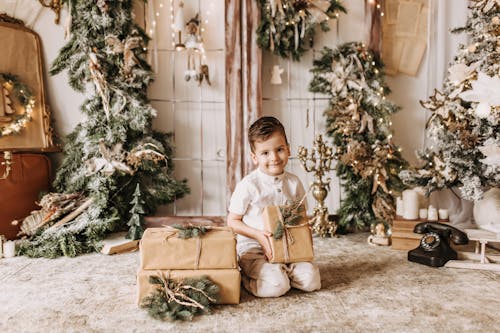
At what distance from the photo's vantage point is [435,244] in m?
2.79

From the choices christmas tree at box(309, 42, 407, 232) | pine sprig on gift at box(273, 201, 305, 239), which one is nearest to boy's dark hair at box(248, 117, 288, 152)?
pine sprig on gift at box(273, 201, 305, 239)

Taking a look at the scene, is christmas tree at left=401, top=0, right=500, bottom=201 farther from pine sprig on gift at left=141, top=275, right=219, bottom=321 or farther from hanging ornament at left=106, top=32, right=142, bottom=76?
hanging ornament at left=106, top=32, right=142, bottom=76

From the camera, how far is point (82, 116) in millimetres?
3822

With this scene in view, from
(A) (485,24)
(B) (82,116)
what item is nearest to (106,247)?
(B) (82,116)

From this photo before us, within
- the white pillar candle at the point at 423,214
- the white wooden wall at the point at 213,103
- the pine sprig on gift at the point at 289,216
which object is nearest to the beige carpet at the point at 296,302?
the pine sprig on gift at the point at 289,216

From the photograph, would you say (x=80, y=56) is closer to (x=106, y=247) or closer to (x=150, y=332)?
(x=106, y=247)

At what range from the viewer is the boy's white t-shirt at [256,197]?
2418 mm

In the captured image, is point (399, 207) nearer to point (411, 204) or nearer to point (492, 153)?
point (411, 204)

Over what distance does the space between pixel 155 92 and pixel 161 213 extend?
1.16 m

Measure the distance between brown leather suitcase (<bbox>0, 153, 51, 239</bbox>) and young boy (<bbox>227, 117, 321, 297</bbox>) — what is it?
203cm

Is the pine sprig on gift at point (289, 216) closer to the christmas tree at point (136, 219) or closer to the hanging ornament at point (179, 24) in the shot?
the christmas tree at point (136, 219)

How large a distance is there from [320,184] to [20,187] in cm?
250

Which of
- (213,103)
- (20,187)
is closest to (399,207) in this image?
(213,103)

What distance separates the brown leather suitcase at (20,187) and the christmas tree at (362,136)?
8.47 feet
